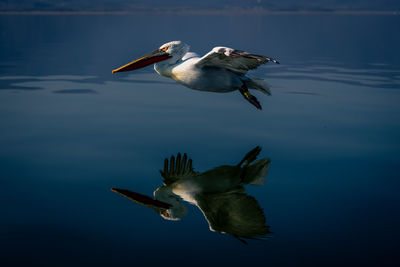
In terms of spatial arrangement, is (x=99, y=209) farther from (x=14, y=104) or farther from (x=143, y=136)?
(x=14, y=104)

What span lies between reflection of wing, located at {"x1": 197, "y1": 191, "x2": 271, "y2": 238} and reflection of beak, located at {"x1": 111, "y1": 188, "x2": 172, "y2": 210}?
15.6 inches

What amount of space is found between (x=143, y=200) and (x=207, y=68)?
102 inches

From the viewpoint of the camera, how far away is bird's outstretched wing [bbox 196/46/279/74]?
6414 millimetres

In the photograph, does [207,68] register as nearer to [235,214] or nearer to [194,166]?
[194,166]

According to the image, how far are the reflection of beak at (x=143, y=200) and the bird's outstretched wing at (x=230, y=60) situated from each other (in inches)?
87.2

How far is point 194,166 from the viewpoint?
6352 mm

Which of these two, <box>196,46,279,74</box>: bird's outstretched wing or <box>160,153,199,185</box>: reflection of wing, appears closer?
<box>160,153,199,185</box>: reflection of wing

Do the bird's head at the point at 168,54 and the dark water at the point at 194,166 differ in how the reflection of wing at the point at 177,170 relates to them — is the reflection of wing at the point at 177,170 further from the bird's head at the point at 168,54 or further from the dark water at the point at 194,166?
the bird's head at the point at 168,54

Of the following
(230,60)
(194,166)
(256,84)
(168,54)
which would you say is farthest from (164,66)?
(194,166)

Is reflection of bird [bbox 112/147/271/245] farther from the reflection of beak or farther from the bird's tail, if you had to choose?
the bird's tail

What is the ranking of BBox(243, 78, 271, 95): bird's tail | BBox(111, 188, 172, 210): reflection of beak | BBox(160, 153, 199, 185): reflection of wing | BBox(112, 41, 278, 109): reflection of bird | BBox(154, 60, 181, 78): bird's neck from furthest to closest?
BBox(243, 78, 271, 95): bird's tail < BBox(154, 60, 181, 78): bird's neck < BBox(112, 41, 278, 109): reflection of bird < BBox(160, 153, 199, 185): reflection of wing < BBox(111, 188, 172, 210): reflection of beak

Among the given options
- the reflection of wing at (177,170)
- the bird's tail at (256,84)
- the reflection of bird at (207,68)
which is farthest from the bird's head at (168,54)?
the reflection of wing at (177,170)

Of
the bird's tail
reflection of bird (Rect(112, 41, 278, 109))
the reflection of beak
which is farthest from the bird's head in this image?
the reflection of beak

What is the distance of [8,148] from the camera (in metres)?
7.05
